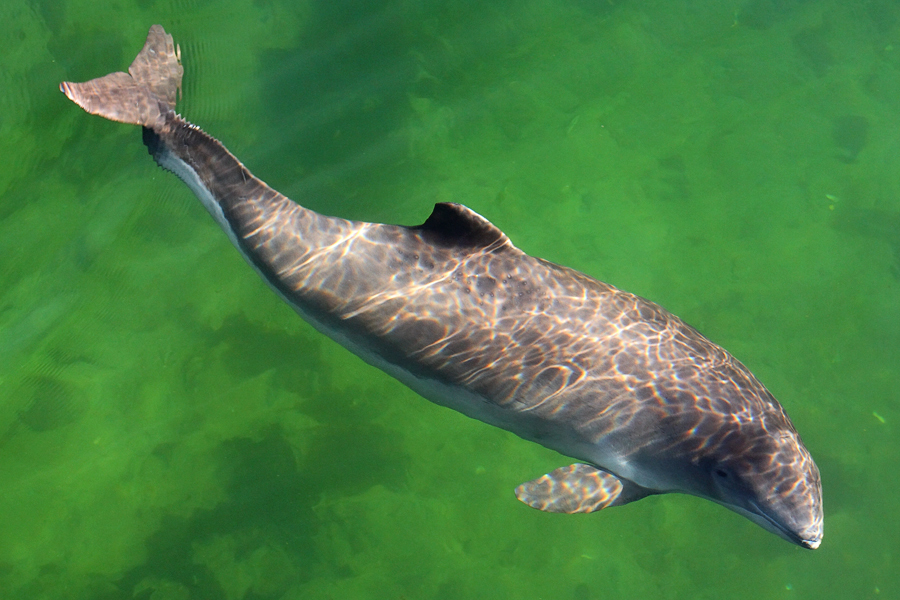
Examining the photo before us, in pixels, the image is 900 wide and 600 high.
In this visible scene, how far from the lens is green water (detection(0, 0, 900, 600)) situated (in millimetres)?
6898

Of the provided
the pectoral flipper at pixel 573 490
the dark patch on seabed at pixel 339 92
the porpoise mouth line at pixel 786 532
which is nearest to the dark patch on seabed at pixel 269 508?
the pectoral flipper at pixel 573 490

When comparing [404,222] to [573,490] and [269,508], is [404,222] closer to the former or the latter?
[269,508]

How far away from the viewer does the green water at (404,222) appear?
6898 mm

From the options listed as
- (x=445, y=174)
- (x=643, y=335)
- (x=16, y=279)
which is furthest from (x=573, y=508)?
(x=16, y=279)

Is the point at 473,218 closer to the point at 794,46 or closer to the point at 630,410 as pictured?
the point at 630,410

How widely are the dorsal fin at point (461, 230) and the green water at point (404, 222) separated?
2949mm

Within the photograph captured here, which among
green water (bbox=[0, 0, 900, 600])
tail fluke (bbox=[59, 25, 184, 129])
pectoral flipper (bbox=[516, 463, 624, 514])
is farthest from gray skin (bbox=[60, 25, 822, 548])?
green water (bbox=[0, 0, 900, 600])

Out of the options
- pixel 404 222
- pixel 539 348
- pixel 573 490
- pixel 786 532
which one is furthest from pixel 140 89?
pixel 786 532

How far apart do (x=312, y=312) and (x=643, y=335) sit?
2781mm

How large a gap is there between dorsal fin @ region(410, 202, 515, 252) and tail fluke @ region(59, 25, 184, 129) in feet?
9.36

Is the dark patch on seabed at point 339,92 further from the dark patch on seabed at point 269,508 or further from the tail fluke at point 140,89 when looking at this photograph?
the dark patch on seabed at point 269,508

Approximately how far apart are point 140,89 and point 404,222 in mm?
3310

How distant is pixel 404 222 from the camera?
26.2ft

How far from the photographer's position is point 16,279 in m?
7.19
